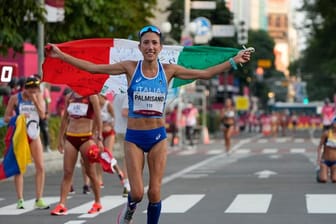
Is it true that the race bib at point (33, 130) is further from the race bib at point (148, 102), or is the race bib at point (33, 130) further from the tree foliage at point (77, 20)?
the tree foliage at point (77, 20)

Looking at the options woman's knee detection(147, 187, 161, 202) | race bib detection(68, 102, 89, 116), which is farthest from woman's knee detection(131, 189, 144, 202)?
race bib detection(68, 102, 89, 116)

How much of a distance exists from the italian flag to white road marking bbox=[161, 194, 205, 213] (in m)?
2.72

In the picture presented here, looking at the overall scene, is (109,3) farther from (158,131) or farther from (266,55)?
(266,55)

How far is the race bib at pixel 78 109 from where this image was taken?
14.4 m

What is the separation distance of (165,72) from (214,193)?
24.0 feet

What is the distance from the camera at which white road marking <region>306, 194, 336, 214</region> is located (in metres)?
13.9

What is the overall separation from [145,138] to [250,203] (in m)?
5.34

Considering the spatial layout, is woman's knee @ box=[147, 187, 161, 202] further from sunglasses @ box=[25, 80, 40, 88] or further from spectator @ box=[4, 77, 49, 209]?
sunglasses @ box=[25, 80, 40, 88]

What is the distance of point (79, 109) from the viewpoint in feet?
47.5

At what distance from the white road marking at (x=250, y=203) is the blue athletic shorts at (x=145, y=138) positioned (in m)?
4.06

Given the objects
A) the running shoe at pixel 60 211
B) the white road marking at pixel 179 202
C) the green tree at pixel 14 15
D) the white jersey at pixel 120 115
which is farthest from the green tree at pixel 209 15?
the running shoe at pixel 60 211

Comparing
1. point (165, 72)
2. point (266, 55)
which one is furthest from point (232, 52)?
point (266, 55)

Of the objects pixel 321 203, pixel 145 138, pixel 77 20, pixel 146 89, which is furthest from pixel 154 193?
pixel 77 20

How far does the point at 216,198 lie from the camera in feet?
53.4
